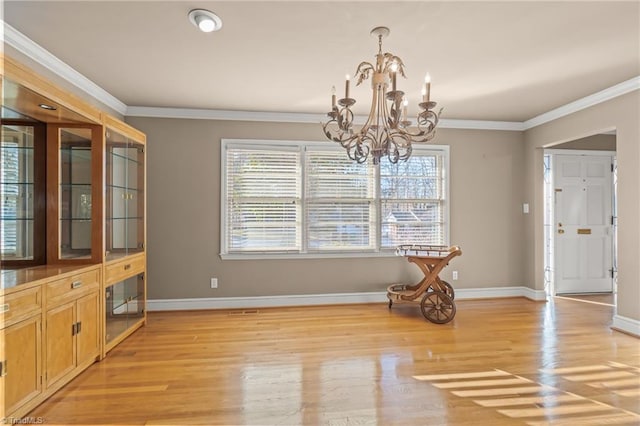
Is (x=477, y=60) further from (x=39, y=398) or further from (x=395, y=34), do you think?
(x=39, y=398)

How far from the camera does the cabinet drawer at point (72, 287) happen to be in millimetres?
2213

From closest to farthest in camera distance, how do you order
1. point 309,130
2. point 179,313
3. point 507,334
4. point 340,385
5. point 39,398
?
1. point 39,398
2. point 340,385
3. point 507,334
4. point 179,313
5. point 309,130

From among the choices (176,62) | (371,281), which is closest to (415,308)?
(371,281)

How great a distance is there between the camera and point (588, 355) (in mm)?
2879

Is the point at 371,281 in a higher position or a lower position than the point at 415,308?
higher

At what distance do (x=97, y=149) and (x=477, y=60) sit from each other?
3384 millimetres

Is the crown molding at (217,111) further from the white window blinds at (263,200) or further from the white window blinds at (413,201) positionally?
the white window blinds at (413,201)

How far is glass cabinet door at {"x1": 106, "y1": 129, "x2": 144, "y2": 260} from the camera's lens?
3.03 m

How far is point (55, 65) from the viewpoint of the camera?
287cm

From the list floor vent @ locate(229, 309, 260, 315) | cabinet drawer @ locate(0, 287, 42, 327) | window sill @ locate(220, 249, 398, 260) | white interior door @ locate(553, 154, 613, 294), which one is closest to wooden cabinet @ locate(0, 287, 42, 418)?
cabinet drawer @ locate(0, 287, 42, 327)

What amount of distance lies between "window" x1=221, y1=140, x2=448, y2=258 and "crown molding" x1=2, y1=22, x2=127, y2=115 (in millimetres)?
1348

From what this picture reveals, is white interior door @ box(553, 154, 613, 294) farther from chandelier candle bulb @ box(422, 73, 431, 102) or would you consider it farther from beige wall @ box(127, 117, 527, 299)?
chandelier candle bulb @ box(422, 73, 431, 102)

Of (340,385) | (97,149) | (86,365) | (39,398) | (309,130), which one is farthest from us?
(309,130)

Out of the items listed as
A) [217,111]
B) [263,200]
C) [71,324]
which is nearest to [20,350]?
[71,324]
